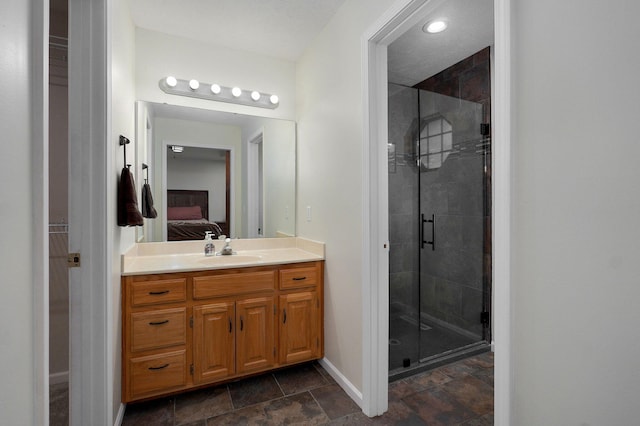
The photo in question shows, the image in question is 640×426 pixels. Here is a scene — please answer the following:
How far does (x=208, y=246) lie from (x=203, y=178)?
2.04ft

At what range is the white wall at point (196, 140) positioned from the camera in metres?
2.54

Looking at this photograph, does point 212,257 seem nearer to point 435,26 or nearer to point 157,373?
point 157,373

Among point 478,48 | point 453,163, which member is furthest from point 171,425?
point 478,48

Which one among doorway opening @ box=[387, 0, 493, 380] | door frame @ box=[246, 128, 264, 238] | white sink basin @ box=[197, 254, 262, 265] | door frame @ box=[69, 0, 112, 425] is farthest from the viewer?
door frame @ box=[246, 128, 264, 238]

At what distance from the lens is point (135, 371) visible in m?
1.88

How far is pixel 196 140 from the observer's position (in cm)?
271

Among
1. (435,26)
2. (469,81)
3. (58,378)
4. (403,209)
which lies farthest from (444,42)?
(58,378)

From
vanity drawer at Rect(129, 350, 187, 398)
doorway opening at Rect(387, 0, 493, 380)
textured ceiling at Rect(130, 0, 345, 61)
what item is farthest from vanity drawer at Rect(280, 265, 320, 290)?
textured ceiling at Rect(130, 0, 345, 61)

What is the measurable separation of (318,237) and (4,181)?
205 cm

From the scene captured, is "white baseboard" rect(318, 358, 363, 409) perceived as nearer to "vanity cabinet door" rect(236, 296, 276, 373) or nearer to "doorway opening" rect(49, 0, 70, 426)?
"vanity cabinet door" rect(236, 296, 276, 373)

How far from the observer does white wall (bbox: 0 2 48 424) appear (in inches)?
24.6

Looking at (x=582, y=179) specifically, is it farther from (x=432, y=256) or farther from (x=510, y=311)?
(x=432, y=256)

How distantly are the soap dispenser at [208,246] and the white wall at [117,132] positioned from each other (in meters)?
0.57

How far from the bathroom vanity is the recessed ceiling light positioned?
183cm
